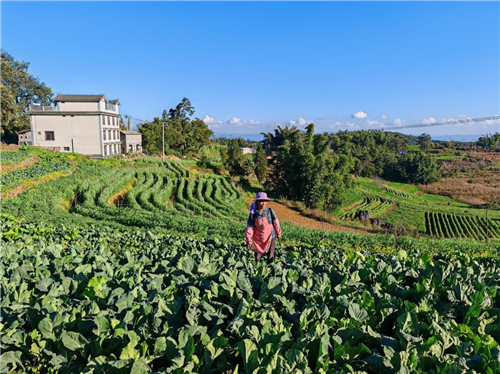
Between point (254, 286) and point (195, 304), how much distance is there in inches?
30.1

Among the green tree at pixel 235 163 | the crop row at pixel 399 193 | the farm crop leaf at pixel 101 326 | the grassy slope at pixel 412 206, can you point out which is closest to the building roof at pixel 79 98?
the green tree at pixel 235 163

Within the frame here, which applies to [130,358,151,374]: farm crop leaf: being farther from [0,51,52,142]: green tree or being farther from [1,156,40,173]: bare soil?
[0,51,52,142]: green tree

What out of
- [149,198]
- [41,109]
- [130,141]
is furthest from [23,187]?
[130,141]

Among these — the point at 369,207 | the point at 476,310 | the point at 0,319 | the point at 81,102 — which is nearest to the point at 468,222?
the point at 369,207

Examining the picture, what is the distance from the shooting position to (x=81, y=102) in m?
38.5

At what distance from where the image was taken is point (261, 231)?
5832mm

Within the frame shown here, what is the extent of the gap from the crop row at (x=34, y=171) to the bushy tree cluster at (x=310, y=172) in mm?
21991

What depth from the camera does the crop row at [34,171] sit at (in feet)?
64.9

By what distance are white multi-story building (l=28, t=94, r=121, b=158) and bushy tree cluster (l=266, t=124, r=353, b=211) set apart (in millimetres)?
21078

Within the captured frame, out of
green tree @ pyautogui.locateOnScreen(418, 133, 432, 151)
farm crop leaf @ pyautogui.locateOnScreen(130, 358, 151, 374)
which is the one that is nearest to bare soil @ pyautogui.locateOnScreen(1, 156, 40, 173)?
farm crop leaf @ pyautogui.locateOnScreen(130, 358, 151, 374)

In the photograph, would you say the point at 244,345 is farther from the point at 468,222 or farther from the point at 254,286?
the point at 468,222

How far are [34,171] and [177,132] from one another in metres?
35.4

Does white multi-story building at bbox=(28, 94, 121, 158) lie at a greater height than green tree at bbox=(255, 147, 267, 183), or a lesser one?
greater

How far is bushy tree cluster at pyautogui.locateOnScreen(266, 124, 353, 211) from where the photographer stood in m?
34.8
